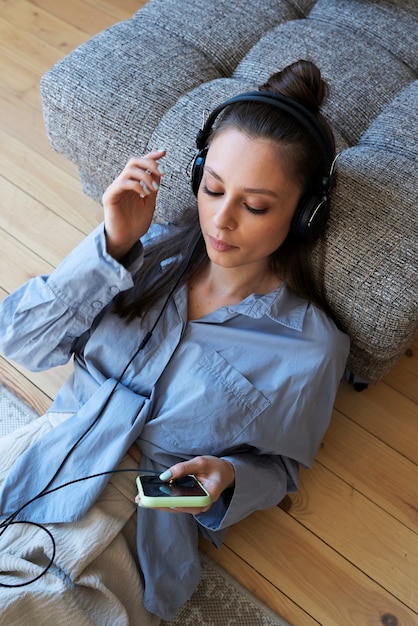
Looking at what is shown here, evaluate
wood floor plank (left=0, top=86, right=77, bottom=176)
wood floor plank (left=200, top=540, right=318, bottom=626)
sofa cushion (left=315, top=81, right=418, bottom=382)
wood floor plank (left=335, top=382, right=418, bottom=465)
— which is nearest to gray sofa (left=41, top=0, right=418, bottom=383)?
sofa cushion (left=315, top=81, right=418, bottom=382)

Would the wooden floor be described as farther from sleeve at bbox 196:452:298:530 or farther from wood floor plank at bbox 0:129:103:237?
sleeve at bbox 196:452:298:530

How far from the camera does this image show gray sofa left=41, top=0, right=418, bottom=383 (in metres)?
1.08

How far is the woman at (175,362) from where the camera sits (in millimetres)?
965

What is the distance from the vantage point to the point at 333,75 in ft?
4.20

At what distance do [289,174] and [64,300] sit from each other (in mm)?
436

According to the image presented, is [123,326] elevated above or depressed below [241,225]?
below

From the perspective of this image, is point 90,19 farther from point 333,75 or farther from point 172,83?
point 333,75

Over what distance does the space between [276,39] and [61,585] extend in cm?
118

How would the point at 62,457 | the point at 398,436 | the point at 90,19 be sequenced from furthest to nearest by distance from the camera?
1. the point at 90,19
2. the point at 398,436
3. the point at 62,457

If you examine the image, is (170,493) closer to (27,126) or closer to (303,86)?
(303,86)

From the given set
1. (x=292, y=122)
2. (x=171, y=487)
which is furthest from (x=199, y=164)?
(x=171, y=487)

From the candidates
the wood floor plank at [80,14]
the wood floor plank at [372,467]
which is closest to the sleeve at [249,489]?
the wood floor plank at [372,467]

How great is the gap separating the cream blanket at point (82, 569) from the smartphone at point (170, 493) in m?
0.17

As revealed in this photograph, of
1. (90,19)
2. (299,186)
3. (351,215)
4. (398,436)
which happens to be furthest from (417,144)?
(90,19)
